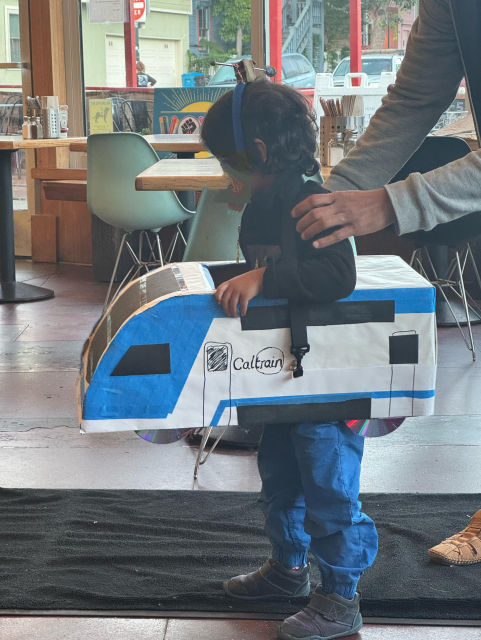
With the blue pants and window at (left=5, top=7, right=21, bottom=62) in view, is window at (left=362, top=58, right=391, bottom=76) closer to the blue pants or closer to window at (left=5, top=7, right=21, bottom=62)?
window at (left=5, top=7, right=21, bottom=62)

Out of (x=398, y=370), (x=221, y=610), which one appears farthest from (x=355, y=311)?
(x=221, y=610)

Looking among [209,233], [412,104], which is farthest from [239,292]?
[209,233]

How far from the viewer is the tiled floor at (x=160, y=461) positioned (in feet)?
4.85

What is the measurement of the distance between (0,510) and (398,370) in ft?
3.84

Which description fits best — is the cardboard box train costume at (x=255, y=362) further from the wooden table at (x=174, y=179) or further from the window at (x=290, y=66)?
the window at (x=290, y=66)

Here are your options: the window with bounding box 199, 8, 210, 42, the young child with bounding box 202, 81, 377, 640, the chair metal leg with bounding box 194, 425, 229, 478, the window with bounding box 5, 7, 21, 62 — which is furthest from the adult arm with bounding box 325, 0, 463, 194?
the window with bounding box 5, 7, 21, 62

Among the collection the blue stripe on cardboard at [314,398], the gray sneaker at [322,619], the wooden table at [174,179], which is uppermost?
the wooden table at [174,179]

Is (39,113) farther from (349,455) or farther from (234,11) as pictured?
(349,455)

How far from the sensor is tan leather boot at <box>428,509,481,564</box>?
5.57 feet

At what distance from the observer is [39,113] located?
4.81 m

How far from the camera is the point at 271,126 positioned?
111 cm

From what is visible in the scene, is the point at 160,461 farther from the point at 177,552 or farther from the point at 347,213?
the point at 347,213

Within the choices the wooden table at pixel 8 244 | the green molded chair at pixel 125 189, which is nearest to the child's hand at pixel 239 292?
the green molded chair at pixel 125 189

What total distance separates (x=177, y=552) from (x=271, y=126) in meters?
1.05
